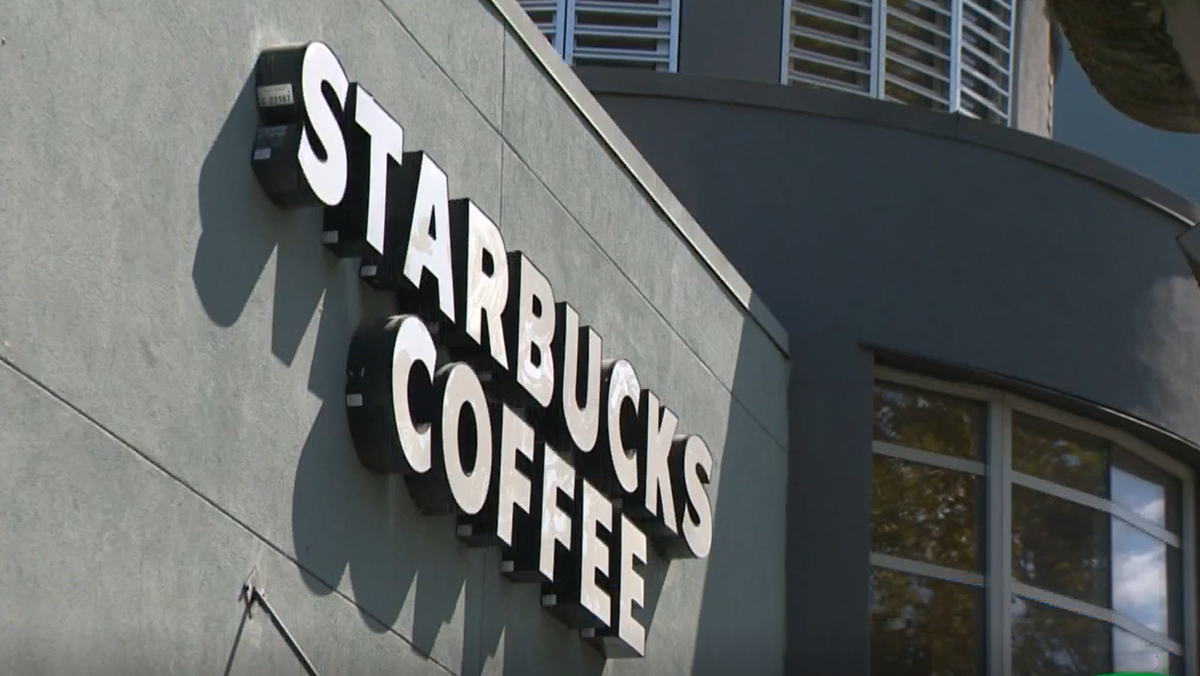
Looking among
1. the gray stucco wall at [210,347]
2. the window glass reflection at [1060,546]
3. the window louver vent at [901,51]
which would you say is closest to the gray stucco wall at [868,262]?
the window glass reflection at [1060,546]

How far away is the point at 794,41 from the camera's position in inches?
586

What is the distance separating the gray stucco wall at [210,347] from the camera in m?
5.57

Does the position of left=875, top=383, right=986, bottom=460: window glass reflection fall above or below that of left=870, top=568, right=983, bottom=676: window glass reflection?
above

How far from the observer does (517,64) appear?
360 inches

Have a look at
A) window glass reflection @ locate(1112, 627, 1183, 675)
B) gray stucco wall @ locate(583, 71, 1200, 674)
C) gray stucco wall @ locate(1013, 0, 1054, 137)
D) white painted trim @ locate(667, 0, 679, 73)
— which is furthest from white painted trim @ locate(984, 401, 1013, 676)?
gray stucco wall @ locate(1013, 0, 1054, 137)

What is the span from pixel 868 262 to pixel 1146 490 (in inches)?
98.8

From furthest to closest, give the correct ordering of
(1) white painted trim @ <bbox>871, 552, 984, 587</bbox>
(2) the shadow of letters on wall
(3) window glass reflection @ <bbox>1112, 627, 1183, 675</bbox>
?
1. (3) window glass reflection @ <bbox>1112, 627, 1183, 675</bbox>
2. (1) white painted trim @ <bbox>871, 552, 984, 587</bbox>
3. (2) the shadow of letters on wall

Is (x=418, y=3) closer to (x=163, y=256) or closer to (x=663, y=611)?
(x=163, y=256)

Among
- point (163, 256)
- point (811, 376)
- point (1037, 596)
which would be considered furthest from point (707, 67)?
point (163, 256)

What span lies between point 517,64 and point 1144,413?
589 cm

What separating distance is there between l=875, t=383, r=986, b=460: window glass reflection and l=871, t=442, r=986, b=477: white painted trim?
1.1 inches

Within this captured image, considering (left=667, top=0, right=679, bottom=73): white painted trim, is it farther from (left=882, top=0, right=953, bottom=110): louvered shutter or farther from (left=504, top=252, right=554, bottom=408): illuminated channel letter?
(left=504, top=252, right=554, bottom=408): illuminated channel letter

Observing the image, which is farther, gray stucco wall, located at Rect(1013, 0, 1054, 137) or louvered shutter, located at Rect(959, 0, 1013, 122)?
gray stucco wall, located at Rect(1013, 0, 1054, 137)

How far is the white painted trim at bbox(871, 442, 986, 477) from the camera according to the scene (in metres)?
13.1
